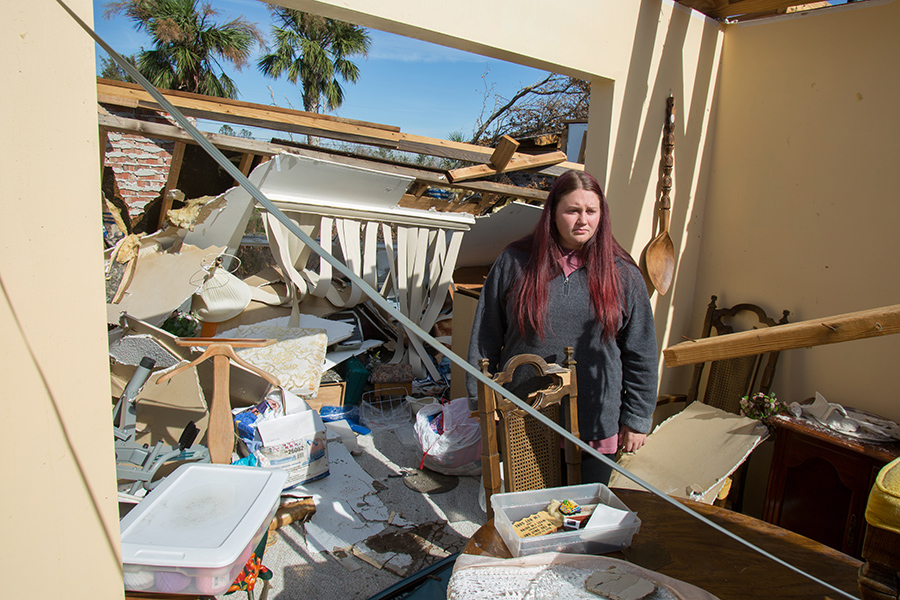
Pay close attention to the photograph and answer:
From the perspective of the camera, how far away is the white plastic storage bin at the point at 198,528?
1500 mm

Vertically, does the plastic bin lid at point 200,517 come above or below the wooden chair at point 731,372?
below

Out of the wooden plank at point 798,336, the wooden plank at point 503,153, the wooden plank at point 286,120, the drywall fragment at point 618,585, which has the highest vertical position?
the wooden plank at point 286,120

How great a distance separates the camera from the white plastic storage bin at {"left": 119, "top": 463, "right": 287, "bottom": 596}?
4.92 ft

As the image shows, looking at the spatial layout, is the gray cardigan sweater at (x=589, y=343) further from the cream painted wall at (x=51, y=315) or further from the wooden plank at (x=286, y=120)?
the wooden plank at (x=286, y=120)

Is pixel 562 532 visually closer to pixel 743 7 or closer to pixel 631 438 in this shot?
pixel 631 438

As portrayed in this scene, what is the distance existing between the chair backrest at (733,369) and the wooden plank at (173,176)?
492cm

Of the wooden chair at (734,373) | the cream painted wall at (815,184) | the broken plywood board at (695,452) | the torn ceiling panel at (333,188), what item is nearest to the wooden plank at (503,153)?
the torn ceiling panel at (333,188)

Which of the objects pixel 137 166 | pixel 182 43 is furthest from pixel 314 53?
pixel 137 166

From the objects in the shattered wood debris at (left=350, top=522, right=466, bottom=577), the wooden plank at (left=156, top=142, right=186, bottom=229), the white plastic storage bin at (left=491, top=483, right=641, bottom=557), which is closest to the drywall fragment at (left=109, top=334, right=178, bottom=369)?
the shattered wood debris at (left=350, top=522, right=466, bottom=577)

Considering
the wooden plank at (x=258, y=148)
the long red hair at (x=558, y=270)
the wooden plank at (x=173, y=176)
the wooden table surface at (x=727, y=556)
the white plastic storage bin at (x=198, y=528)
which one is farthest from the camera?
the wooden plank at (x=173, y=176)

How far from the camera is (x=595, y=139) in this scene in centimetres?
298

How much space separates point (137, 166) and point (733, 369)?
337 inches

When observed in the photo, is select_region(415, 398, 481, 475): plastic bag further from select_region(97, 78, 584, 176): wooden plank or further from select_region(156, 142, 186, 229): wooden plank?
select_region(156, 142, 186, 229): wooden plank

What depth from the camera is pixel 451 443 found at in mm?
3352
